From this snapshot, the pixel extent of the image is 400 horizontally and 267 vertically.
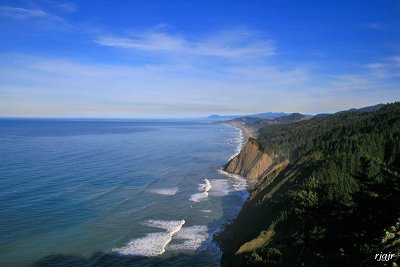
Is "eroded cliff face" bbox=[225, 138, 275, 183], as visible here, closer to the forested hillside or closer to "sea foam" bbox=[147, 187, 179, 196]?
the forested hillside

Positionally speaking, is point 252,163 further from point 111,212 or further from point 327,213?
point 327,213

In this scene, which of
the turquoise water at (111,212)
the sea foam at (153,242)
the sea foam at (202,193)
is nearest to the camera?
the turquoise water at (111,212)

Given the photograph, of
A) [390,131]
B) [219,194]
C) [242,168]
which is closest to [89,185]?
[219,194]

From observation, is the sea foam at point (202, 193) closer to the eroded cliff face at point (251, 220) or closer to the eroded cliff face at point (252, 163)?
the eroded cliff face at point (251, 220)

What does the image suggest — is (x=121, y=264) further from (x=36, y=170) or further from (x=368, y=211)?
(x=36, y=170)

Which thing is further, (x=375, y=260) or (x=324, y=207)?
(x=324, y=207)

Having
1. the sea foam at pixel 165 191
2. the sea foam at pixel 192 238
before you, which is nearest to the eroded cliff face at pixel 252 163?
the sea foam at pixel 165 191
